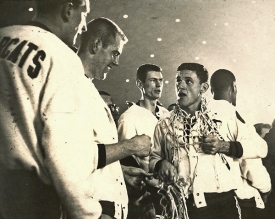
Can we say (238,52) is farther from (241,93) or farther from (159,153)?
(159,153)

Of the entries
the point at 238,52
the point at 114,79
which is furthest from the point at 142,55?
the point at 238,52

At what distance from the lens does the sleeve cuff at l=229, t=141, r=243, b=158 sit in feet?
6.43

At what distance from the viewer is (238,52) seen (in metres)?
2.06

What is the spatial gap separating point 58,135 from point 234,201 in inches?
37.3

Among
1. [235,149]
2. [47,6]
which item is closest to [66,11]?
[47,6]

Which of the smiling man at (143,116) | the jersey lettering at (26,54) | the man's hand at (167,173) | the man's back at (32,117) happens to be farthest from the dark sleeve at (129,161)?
the jersey lettering at (26,54)

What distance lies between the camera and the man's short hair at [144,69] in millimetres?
1949

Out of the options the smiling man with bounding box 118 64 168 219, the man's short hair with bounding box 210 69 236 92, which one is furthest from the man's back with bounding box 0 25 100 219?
the man's short hair with bounding box 210 69 236 92

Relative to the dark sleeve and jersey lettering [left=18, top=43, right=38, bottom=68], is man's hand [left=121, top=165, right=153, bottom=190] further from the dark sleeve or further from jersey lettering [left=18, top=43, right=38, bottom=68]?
jersey lettering [left=18, top=43, right=38, bottom=68]

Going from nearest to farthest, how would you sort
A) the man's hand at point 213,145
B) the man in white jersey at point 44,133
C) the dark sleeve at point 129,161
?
1. the man in white jersey at point 44,133
2. the dark sleeve at point 129,161
3. the man's hand at point 213,145

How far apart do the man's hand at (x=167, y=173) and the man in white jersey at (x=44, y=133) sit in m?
0.22

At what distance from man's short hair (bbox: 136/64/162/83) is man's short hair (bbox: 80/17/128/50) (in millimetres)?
159

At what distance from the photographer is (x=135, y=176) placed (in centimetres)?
185

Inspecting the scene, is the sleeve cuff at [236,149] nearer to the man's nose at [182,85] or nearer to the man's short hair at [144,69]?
the man's nose at [182,85]
